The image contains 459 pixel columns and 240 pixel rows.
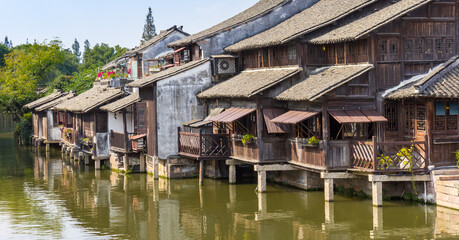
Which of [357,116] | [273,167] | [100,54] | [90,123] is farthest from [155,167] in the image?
[100,54]

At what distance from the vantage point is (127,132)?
135 feet

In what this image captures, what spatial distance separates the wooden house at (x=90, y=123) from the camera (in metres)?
44.4

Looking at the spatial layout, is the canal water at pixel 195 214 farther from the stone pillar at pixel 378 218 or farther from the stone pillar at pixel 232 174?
the stone pillar at pixel 232 174

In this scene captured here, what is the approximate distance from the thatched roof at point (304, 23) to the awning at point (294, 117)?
3.50m

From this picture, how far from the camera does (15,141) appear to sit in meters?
70.0

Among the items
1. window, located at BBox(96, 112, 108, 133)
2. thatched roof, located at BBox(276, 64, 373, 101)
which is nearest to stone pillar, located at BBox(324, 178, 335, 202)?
thatched roof, located at BBox(276, 64, 373, 101)

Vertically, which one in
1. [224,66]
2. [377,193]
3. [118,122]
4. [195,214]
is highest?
[224,66]

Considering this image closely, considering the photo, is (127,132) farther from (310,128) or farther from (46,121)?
(46,121)

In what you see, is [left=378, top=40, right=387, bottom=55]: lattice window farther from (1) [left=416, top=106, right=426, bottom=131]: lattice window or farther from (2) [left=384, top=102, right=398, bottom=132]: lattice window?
(1) [left=416, top=106, right=426, bottom=131]: lattice window

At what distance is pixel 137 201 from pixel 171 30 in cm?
2143

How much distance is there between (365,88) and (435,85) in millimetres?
3202

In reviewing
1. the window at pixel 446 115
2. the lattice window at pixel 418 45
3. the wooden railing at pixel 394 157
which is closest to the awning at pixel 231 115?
the wooden railing at pixel 394 157

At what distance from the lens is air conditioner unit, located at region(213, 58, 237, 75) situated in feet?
124

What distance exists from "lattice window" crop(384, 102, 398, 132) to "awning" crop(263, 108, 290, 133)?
185 inches
